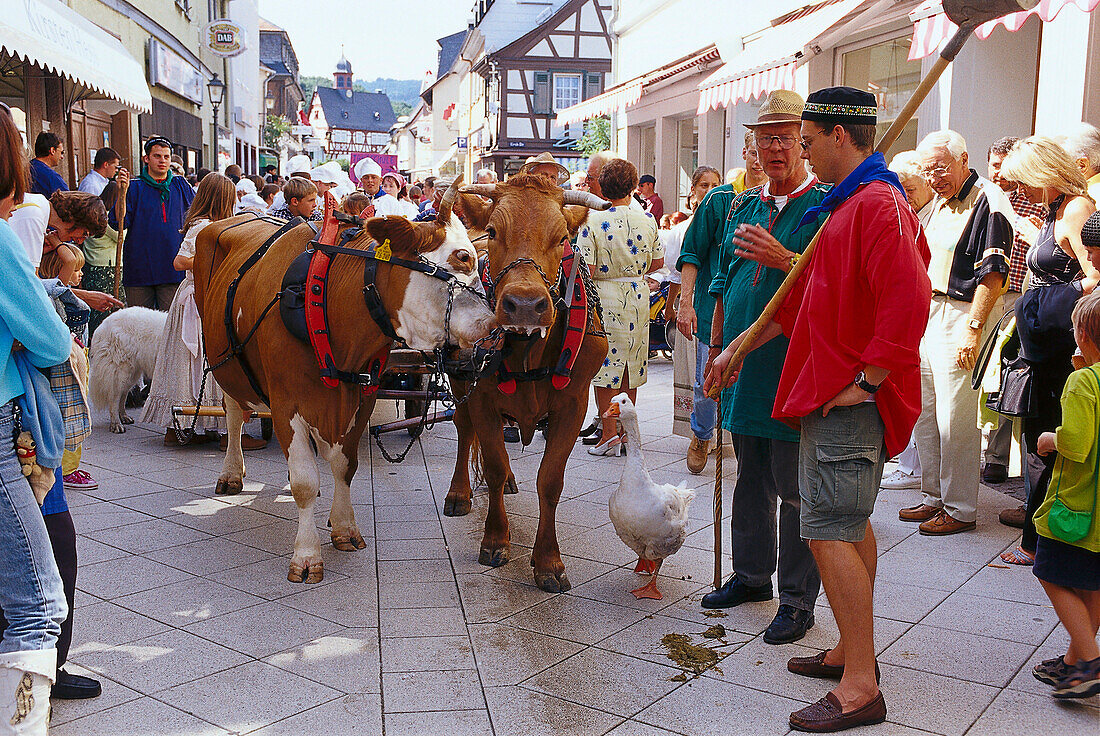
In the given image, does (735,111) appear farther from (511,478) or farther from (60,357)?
(60,357)

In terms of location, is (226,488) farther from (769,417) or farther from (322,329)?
(769,417)

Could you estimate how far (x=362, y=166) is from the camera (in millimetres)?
12359

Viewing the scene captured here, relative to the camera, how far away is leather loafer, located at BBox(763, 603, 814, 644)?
3967 mm

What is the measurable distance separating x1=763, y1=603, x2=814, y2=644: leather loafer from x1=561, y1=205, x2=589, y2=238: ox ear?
76.1 inches

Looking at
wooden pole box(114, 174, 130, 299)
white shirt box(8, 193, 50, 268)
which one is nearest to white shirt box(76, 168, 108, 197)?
wooden pole box(114, 174, 130, 299)

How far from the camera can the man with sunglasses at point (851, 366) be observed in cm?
308

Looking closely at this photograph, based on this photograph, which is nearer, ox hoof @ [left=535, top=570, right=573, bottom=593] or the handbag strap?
ox hoof @ [left=535, top=570, right=573, bottom=593]

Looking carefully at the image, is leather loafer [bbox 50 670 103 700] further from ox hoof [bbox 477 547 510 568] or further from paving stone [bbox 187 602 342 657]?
ox hoof [bbox 477 547 510 568]

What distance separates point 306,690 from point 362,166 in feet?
31.9

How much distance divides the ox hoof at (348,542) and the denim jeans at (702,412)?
2689 mm

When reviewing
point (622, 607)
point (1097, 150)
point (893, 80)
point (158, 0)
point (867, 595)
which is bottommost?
point (622, 607)

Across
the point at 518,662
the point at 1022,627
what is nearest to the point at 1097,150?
the point at 1022,627

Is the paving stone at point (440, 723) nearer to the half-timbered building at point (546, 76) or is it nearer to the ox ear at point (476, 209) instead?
the ox ear at point (476, 209)

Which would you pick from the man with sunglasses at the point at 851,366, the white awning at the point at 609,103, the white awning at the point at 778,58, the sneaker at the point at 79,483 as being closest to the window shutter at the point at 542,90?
the white awning at the point at 609,103
